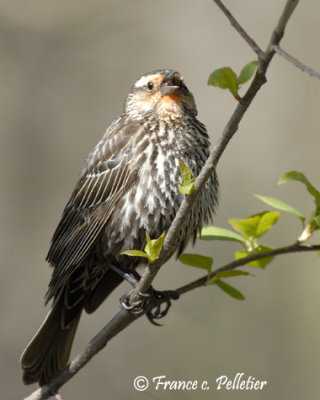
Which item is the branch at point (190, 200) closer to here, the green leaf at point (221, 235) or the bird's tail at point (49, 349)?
the green leaf at point (221, 235)

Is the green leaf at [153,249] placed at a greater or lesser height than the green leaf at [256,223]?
lesser

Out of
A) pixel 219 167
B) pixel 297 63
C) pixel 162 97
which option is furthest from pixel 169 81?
pixel 297 63

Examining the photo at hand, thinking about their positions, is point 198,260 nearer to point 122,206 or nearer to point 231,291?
point 231,291

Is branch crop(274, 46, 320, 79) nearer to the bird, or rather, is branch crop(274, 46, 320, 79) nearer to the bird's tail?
the bird

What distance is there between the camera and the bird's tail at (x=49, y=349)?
356 cm

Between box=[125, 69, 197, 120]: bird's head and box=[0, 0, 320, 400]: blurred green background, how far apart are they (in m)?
1.85

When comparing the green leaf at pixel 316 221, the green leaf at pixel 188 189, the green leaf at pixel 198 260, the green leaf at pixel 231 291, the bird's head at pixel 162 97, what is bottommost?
the green leaf at pixel 231 291

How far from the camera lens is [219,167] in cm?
586

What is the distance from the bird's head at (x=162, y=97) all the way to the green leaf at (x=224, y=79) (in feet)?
5.73

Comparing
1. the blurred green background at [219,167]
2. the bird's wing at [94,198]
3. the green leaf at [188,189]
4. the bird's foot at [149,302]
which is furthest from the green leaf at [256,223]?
the blurred green background at [219,167]

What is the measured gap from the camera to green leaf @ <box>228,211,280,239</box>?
2344 mm

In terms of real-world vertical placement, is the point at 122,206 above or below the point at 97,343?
above

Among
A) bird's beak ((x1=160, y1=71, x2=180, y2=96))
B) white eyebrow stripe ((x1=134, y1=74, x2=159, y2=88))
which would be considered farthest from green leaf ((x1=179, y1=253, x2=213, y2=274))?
white eyebrow stripe ((x1=134, y1=74, x2=159, y2=88))

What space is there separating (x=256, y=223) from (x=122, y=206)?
A: 1.33 meters
